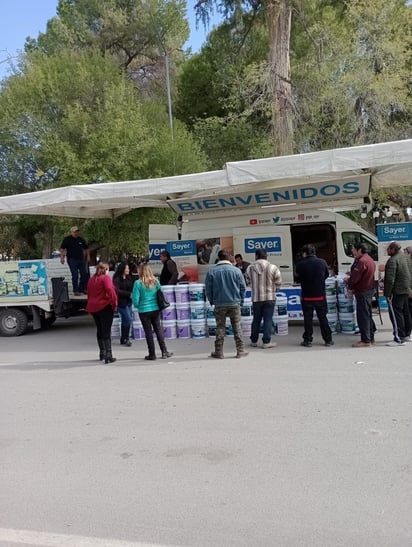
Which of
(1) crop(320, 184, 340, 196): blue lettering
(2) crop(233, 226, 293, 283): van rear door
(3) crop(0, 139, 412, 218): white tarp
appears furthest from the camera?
(2) crop(233, 226, 293, 283): van rear door

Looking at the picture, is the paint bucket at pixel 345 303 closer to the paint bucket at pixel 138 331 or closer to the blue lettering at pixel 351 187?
the blue lettering at pixel 351 187

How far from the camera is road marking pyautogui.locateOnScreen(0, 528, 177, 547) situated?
11.1ft

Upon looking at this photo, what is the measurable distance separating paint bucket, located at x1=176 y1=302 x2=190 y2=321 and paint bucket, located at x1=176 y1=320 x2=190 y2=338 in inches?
3.4

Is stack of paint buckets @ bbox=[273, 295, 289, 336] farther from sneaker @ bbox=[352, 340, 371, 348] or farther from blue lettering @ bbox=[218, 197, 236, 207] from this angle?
blue lettering @ bbox=[218, 197, 236, 207]

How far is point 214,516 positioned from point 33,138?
60.8 ft

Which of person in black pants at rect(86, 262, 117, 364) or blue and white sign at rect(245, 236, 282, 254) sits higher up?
blue and white sign at rect(245, 236, 282, 254)

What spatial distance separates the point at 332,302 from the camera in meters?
10.8

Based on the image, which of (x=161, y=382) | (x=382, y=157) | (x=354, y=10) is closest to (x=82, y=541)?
(x=161, y=382)

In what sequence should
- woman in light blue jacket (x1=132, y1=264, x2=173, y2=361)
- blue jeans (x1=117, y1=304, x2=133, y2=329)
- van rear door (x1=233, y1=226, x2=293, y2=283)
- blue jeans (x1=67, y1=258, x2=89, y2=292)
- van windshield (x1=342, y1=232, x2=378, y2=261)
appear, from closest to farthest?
woman in light blue jacket (x1=132, y1=264, x2=173, y2=361), blue jeans (x1=117, y1=304, x2=133, y2=329), van rear door (x1=233, y1=226, x2=293, y2=283), van windshield (x1=342, y1=232, x2=378, y2=261), blue jeans (x1=67, y1=258, x2=89, y2=292)

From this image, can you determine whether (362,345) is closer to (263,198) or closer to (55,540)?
(263,198)

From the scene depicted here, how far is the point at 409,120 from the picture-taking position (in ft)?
69.1

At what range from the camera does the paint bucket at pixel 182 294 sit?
1123 centimetres

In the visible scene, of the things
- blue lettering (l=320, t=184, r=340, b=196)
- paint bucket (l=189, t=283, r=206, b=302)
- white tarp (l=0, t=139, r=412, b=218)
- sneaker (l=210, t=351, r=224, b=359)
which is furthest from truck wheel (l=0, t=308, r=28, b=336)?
blue lettering (l=320, t=184, r=340, b=196)

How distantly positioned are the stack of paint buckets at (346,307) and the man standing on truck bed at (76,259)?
254 inches
